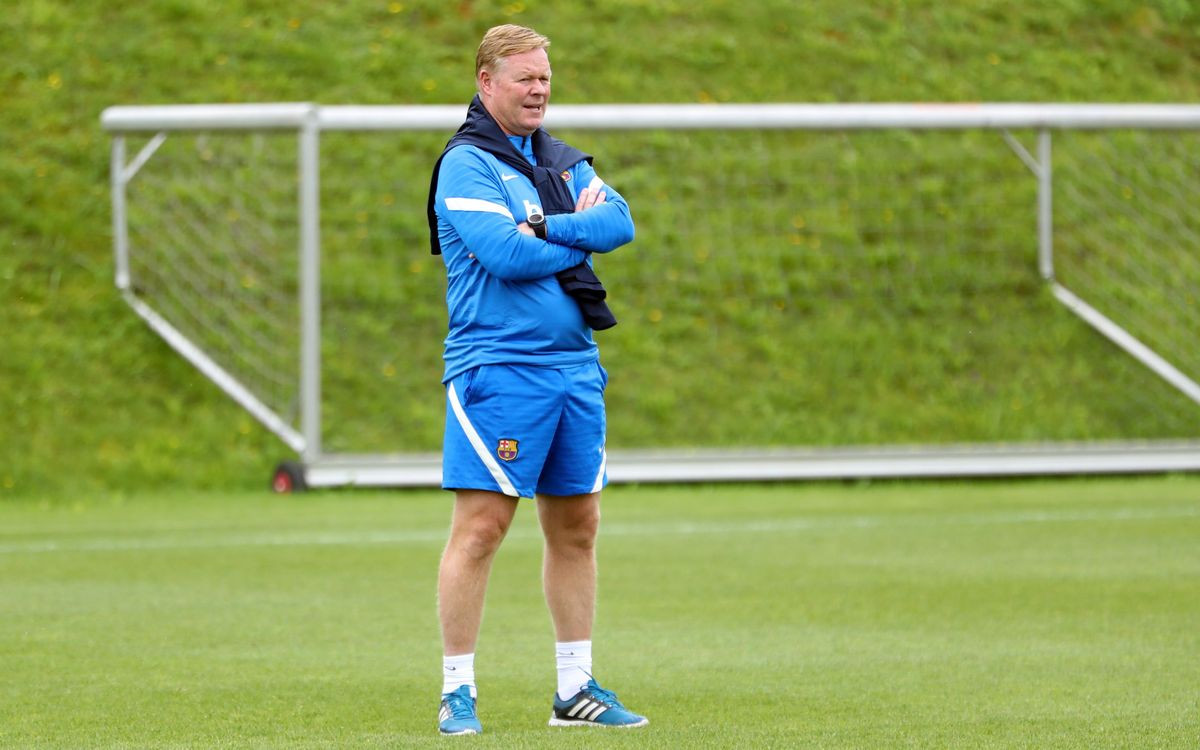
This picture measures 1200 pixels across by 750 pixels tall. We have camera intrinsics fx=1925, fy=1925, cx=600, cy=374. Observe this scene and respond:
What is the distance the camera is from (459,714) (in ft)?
17.1

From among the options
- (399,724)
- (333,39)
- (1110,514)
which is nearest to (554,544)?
(399,724)

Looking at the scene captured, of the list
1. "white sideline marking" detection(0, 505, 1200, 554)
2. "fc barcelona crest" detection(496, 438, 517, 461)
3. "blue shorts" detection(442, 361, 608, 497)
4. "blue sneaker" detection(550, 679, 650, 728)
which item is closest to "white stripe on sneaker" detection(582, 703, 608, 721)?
"blue sneaker" detection(550, 679, 650, 728)

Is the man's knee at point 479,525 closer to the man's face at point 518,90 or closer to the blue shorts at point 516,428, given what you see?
the blue shorts at point 516,428

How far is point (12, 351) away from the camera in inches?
594

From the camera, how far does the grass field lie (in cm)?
539

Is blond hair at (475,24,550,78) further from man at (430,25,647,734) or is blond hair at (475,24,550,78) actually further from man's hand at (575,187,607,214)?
man's hand at (575,187,607,214)

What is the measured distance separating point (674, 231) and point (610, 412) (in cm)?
204

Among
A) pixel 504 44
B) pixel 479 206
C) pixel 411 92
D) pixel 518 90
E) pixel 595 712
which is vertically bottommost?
pixel 595 712

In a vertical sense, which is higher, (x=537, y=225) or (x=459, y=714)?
(x=537, y=225)

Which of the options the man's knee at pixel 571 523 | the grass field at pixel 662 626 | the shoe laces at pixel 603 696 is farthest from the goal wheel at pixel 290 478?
the shoe laces at pixel 603 696

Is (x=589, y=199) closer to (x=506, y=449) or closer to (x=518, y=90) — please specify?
(x=518, y=90)

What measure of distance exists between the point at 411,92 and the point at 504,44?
12876 mm

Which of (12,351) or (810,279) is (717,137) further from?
(12,351)

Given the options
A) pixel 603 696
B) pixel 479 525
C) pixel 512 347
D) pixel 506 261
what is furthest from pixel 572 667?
pixel 506 261
